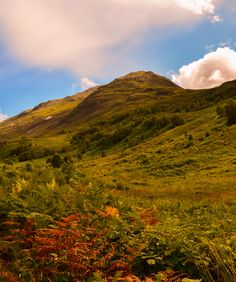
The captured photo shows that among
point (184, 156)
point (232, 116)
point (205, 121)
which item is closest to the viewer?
point (184, 156)

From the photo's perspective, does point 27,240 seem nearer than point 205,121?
Yes

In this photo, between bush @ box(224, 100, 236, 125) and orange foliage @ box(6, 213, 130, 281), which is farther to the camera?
bush @ box(224, 100, 236, 125)

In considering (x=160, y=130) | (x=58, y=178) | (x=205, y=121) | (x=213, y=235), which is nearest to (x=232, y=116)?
(x=205, y=121)

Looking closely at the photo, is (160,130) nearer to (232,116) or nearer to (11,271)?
(232,116)

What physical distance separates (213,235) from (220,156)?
97.1 feet

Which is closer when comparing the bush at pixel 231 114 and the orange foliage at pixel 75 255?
the orange foliage at pixel 75 255

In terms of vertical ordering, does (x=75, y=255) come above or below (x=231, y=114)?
below

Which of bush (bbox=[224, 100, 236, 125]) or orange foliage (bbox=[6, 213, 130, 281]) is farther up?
bush (bbox=[224, 100, 236, 125])

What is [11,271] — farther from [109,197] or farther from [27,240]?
[109,197]

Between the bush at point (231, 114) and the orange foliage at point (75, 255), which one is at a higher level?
the bush at point (231, 114)

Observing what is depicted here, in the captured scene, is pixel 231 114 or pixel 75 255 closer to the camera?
pixel 75 255

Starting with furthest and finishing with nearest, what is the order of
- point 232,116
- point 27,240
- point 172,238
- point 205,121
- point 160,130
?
point 160,130 → point 205,121 → point 232,116 → point 27,240 → point 172,238

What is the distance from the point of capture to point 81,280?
282 inches

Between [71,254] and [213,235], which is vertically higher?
[71,254]
